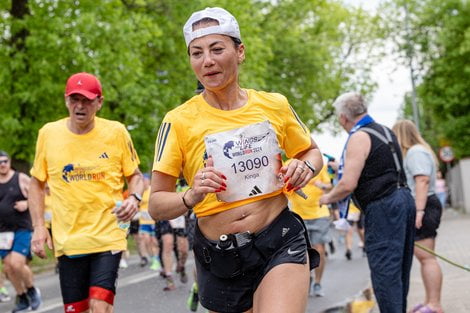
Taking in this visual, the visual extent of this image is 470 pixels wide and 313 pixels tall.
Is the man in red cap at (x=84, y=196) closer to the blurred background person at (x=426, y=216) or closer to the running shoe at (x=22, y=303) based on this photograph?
the blurred background person at (x=426, y=216)

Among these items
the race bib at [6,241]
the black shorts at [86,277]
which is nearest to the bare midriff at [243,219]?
the black shorts at [86,277]

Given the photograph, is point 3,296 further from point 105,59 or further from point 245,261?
point 105,59

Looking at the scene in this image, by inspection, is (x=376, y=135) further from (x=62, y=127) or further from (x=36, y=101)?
(x=36, y=101)

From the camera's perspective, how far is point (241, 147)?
479cm

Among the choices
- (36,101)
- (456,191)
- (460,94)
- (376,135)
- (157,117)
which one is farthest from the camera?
(456,191)

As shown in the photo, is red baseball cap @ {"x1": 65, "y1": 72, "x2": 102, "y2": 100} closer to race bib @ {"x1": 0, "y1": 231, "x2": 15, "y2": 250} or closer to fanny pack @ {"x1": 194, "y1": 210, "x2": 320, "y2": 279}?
fanny pack @ {"x1": 194, "y1": 210, "x2": 320, "y2": 279}

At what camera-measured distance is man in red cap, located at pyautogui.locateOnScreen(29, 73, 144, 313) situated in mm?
6812

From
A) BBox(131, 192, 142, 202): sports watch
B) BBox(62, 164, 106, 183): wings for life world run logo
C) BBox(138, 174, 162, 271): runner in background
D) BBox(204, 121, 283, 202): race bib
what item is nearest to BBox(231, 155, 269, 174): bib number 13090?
BBox(204, 121, 283, 202): race bib

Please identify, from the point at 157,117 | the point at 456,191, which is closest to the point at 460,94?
the point at 456,191

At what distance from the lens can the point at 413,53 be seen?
4494 cm

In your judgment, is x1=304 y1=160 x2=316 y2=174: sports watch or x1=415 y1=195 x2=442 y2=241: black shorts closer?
x1=304 y1=160 x2=316 y2=174: sports watch

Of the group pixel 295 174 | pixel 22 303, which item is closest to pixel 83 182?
pixel 295 174

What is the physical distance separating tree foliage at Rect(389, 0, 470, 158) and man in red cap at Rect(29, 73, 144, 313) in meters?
38.2

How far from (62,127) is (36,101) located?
58.2 ft
